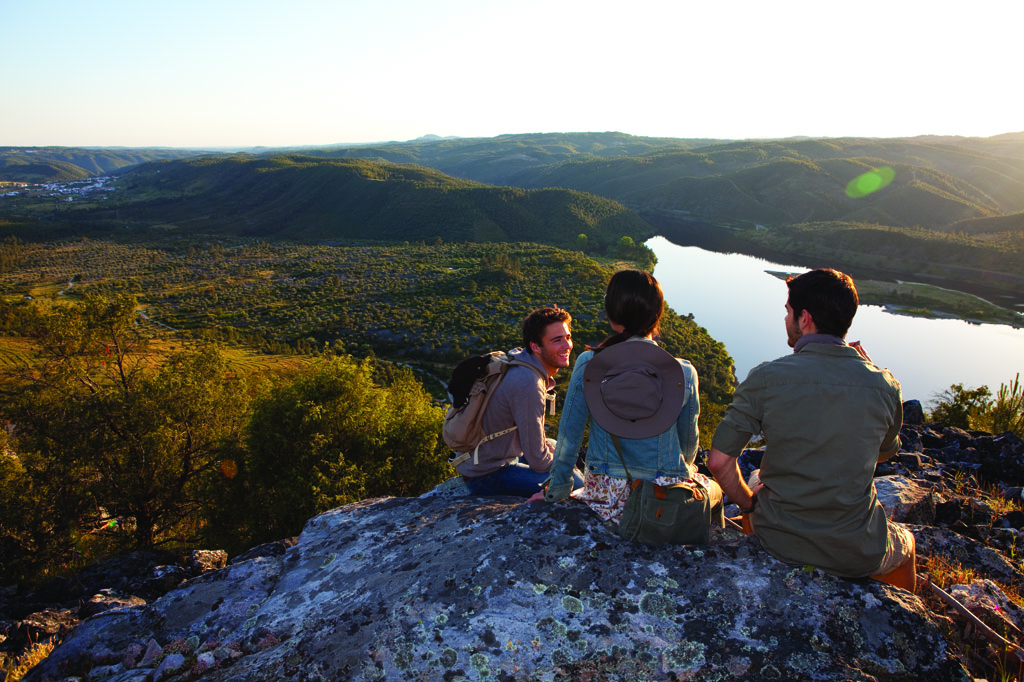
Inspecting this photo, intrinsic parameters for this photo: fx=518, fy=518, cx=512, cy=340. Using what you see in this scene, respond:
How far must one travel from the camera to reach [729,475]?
3311mm

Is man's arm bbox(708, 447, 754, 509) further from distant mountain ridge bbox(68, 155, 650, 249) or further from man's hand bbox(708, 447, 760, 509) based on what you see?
distant mountain ridge bbox(68, 155, 650, 249)

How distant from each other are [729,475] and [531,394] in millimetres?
1751

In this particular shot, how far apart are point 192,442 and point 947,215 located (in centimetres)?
13746

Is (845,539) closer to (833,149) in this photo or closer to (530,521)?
(530,521)

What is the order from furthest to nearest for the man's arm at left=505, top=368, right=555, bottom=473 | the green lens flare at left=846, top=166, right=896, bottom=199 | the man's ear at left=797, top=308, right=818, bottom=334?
the green lens flare at left=846, top=166, right=896, bottom=199 < the man's arm at left=505, top=368, right=555, bottom=473 < the man's ear at left=797, top=308, right=818, bottom=334

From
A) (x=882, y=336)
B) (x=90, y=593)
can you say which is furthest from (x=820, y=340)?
(x=882, y=336)

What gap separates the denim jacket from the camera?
3381 mm

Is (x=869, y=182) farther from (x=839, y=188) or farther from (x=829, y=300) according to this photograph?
(x=829, y=300)

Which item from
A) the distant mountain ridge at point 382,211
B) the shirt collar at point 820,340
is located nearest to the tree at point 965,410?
the shirt collar at point 820,340

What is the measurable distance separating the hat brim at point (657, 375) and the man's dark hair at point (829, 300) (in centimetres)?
85

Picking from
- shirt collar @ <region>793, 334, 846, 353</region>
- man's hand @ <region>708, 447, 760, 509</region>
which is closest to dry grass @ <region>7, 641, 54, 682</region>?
man's hand @ <region>708, 447, 760, 509</region>

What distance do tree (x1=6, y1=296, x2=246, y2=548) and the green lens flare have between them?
5889 inches

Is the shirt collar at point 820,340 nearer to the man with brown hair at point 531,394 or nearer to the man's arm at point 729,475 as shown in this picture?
the man's arm at point 729,475

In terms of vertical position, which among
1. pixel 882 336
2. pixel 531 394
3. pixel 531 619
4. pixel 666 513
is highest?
pixel 531 394
